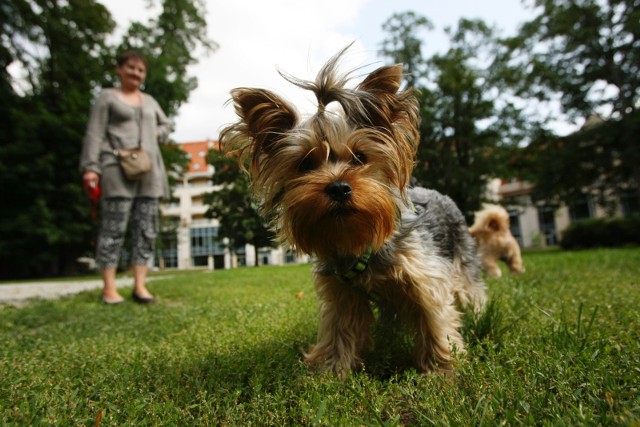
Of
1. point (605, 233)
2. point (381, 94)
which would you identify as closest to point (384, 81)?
point (381, 94)

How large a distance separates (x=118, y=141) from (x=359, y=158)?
14.3 ft

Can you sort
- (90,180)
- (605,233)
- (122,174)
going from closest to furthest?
(90,180)
(122,174)
(605,233)

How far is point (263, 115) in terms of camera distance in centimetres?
273

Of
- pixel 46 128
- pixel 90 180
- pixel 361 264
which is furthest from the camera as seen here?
pixel 46 128

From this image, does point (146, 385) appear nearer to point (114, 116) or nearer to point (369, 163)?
point (369, 163)

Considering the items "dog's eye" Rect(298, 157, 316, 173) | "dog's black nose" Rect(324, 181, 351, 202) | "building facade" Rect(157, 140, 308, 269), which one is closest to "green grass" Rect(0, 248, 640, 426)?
"dog's black nose" Rect(324, 181, 351, 202)

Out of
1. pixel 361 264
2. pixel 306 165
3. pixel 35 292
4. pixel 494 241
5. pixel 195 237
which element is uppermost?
pixel 195 237

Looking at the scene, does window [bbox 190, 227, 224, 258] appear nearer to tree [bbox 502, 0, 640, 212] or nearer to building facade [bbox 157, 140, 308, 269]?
building facade [bbox 157, 140, 308, 269]

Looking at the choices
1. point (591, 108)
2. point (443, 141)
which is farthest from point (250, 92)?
point (591, 108)

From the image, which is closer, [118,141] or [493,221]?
[118,141]

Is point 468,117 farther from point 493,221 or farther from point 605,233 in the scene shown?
point 493,221

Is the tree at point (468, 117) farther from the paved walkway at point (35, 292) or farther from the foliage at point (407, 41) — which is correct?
the paved walkway at point (35, 292)

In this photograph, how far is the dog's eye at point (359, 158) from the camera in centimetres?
269

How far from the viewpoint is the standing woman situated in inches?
227
